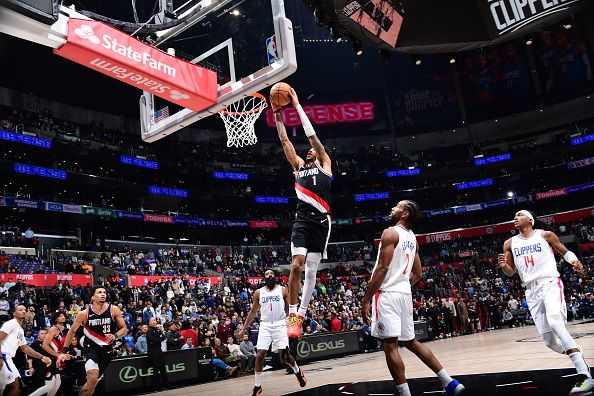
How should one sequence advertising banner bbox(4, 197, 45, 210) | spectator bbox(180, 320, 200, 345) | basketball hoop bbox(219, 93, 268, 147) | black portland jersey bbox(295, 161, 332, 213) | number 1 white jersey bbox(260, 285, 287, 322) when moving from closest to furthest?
black portland jersey bbox(295, 161, 332, 213) < number 1 white jersey bbox(260, 285, 287, 322) < basketball hoop bbox(219, 93, 268, 147) < spectator bbox(180, 320, 200, 345) < advertising banner bbox(4, 197, 45, 210)

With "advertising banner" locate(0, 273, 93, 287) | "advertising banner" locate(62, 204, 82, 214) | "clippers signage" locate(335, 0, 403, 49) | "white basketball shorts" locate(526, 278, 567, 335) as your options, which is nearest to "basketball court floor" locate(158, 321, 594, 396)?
"white basketball shorts" locate(526, 278, 567, 335)

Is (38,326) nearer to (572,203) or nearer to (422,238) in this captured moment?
(422,238)

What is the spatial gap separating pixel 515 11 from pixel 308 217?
7151 millimetres

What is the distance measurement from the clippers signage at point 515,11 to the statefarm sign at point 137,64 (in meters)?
5.74

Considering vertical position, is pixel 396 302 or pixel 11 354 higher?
pixel 396 302

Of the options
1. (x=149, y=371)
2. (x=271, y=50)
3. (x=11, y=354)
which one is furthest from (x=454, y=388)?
(x=149, y=371)

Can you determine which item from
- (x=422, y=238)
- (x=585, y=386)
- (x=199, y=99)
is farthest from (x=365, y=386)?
(x=422, y=238)

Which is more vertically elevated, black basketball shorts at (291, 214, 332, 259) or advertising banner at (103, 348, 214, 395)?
black basketball shorts at (291, 214, 332, 259)

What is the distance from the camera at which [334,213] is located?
42219mm

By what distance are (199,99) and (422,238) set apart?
3530cm

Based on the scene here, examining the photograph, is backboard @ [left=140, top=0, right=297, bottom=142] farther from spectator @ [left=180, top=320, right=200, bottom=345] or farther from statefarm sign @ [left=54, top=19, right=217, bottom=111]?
spectator @ [left=180, top=320, right=200, bottom=345]

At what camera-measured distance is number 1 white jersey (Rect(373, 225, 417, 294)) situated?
202 inches

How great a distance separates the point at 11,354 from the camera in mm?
8336

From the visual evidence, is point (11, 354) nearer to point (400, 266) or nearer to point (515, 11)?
point (400, 266)
